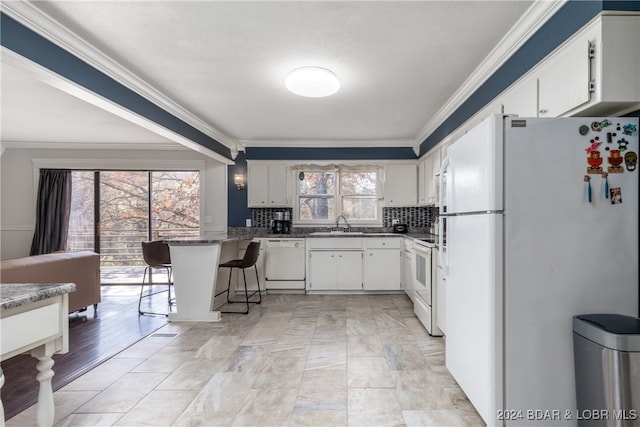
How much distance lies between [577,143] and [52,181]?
22.9ft

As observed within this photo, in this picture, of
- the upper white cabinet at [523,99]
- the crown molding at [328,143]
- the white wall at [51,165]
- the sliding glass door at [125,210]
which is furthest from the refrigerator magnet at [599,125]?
the sliding glass door at [125,210]

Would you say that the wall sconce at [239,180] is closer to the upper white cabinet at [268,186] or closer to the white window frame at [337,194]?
the upper white cabinet at [268,186]

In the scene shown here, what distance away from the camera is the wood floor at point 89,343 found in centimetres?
222

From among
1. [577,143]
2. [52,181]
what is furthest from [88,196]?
[577,143]

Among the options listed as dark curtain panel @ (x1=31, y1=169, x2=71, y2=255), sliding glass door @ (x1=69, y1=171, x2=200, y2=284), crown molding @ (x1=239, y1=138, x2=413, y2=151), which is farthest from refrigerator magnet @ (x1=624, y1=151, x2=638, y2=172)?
dark curtain panel @ (x1=31, y1=169, x2=71, y2=255)

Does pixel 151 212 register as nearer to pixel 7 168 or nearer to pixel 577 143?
pixel 7 168

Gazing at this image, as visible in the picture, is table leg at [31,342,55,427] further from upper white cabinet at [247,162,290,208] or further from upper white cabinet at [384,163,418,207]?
upper white cabinet at [384,163,418,207]

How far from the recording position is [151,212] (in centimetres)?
558

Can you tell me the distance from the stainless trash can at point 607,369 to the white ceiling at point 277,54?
70.6 inches

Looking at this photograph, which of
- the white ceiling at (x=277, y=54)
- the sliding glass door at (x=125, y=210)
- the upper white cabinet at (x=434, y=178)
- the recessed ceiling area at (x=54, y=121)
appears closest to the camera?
the white ceiling at (x=277, y=54)

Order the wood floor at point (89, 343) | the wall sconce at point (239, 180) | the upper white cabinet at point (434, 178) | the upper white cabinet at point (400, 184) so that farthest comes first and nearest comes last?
1. the wall sconce at point (239, 180)
2. the upper white cabinet at point (400, 184)
3. the upper white cabinet at point (434, 178)
4. the wood floor at point (89, 343)

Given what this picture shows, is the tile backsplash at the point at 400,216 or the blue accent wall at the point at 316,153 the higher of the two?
the blue accent wall at the point at 316,153

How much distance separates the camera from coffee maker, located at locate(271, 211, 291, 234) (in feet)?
17.4

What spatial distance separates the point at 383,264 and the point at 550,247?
3265mm
